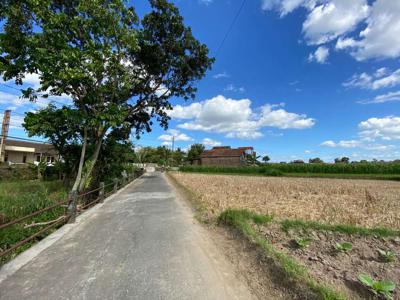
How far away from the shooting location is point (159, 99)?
50.6 feet

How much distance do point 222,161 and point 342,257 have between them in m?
57.3

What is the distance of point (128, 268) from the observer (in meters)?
3.65

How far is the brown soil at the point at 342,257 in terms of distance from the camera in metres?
2.97

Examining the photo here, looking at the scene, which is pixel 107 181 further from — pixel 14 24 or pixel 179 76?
pixel 14 24

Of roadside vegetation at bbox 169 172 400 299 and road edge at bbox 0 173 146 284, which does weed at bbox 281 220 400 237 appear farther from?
road edge at bbox 0 173 146 284

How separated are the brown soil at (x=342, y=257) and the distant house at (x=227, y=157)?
5442 centimetres

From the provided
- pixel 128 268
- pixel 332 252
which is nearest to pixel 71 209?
pixel 128 268

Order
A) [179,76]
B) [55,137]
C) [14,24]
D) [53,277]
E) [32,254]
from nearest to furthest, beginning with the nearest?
[53,277], [32,254], [14,24], [55,137], [179,76]

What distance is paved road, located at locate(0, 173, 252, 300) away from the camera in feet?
9.75

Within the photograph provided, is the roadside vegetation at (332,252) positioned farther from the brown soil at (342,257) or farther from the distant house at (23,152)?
the distant house at (23,152)

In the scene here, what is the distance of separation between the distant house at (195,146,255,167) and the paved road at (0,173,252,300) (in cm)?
5422

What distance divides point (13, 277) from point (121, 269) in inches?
63.4

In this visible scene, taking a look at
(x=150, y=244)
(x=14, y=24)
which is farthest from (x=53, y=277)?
(x=14, y=24)

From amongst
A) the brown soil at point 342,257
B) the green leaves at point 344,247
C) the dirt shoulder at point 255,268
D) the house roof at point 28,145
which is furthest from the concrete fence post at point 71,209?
the house roof at point 28,145
